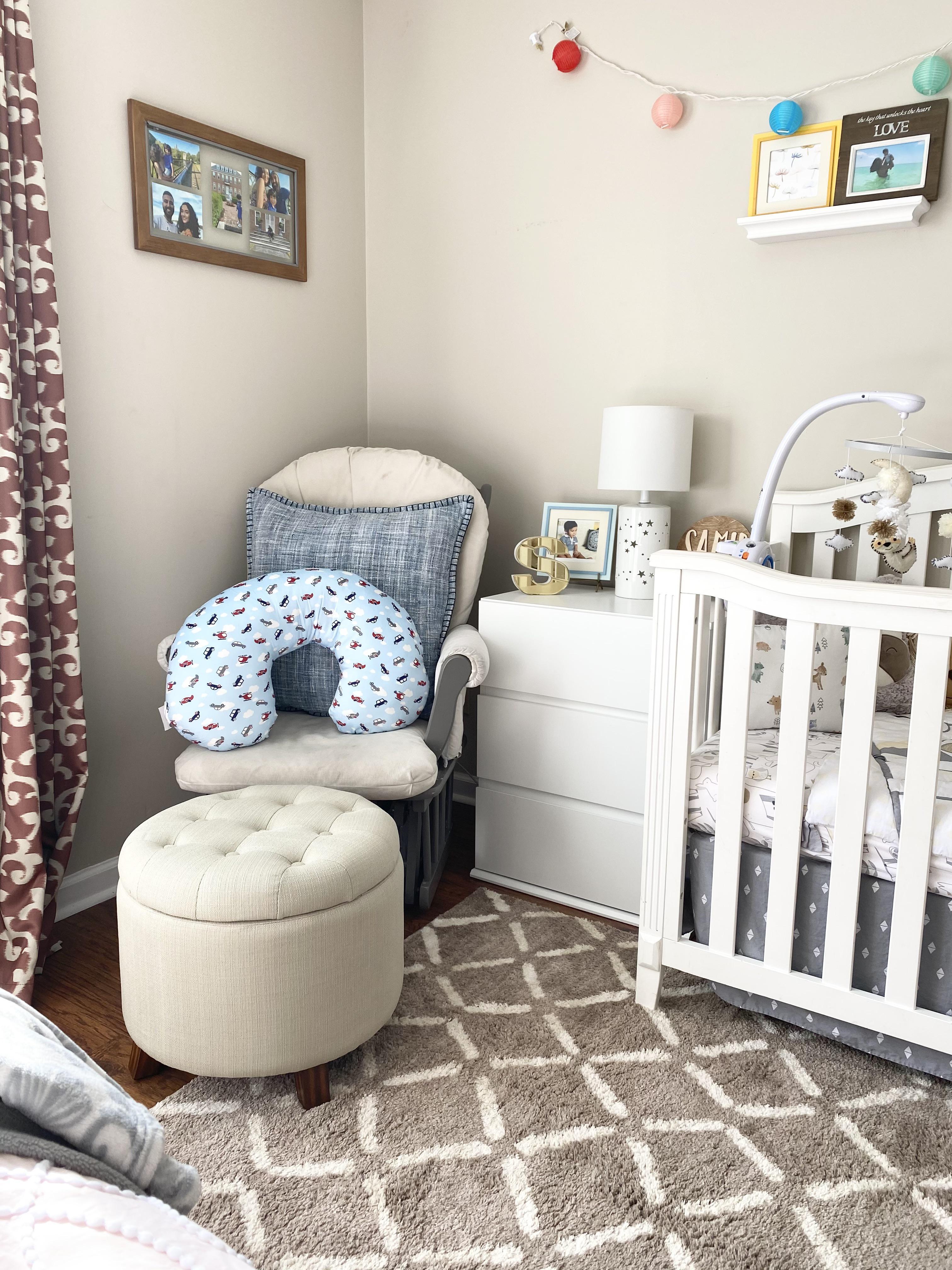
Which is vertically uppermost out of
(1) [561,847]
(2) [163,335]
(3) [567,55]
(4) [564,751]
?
(3) [567,55]

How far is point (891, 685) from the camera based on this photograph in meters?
1.99

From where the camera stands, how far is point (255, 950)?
141 cm

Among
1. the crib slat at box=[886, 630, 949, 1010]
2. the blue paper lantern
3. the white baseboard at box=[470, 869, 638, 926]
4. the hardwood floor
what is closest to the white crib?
the crib slat at box=[886, 630, 949, 1010]

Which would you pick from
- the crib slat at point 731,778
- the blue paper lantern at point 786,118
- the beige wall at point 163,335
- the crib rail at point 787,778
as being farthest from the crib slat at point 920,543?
the beige wall at point 163,335

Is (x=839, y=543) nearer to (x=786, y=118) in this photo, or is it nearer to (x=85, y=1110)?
(x=786, y=118)

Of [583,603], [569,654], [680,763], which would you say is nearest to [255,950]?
[680,763]

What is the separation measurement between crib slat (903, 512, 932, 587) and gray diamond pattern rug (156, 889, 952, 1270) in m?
1.01

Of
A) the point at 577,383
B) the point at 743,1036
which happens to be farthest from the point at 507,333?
the point at 743,1036

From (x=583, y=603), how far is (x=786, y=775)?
2.72 feet

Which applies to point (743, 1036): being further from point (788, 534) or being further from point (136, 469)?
point (136, 469)

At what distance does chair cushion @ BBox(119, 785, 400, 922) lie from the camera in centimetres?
142

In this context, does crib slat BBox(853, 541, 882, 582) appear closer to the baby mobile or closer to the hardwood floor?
the baby mobile

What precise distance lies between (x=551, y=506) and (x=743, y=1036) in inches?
56.1

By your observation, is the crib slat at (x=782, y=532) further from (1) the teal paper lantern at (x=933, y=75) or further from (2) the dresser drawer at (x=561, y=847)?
(1) the teal paper lantern at (x=933, y=75)
